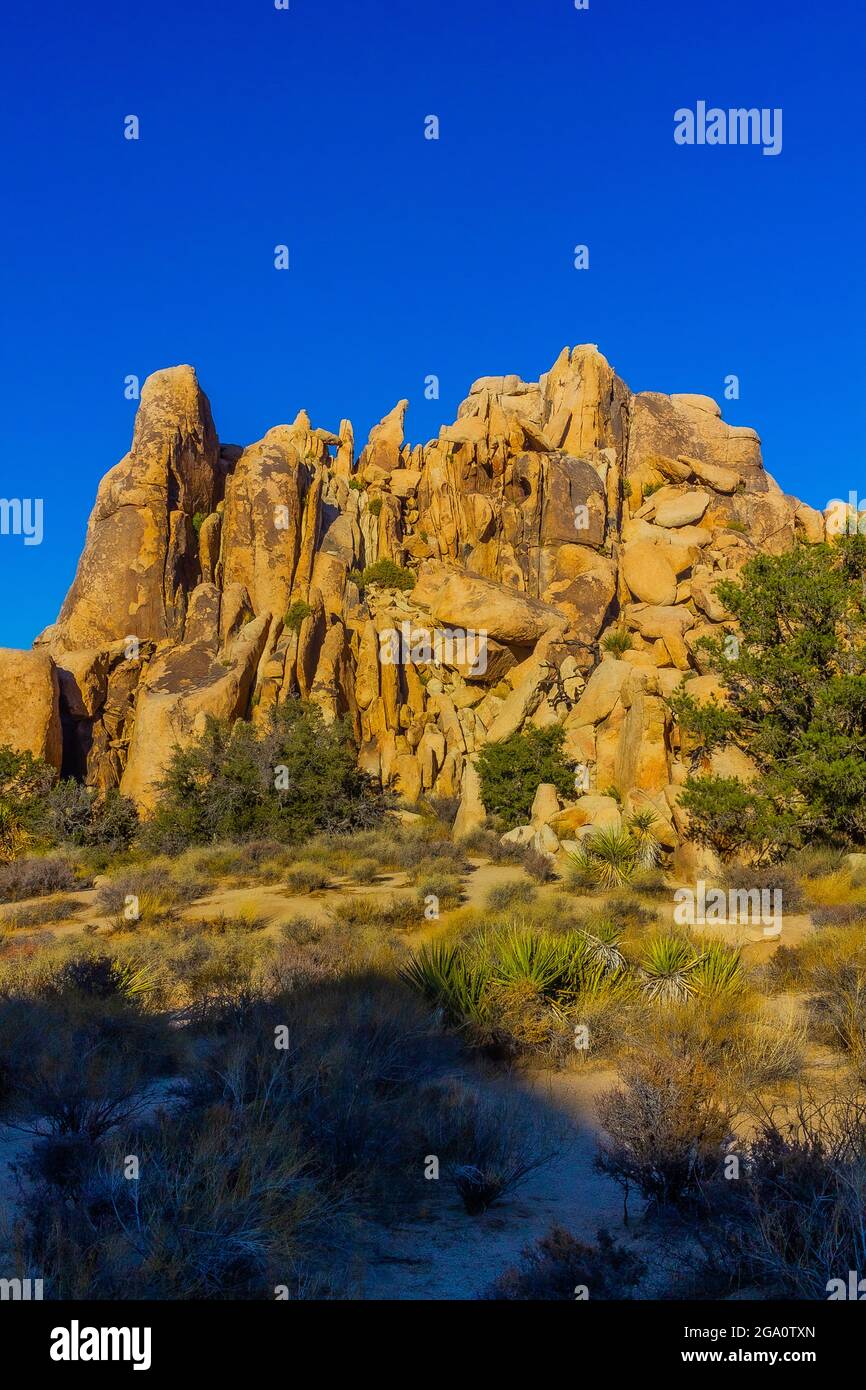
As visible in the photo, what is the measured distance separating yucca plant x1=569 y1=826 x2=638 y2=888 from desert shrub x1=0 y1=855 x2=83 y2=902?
1081cm

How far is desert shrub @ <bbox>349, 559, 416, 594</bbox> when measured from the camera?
41406mm

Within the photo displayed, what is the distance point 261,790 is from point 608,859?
37.9ft

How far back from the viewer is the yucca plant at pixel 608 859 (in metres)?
17.2

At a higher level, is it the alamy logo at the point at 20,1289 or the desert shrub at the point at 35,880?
the desert shrub at the point at 35,880

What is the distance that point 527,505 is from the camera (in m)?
44.6

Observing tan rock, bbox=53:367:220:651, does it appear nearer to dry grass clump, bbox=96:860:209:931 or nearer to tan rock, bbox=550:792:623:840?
dry grass clump, bbox=96:860:209:931

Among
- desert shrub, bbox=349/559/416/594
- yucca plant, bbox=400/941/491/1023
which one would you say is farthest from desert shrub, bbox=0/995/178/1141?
desert shrub, bbox=349/559/416/594

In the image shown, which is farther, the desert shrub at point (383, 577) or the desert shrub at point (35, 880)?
the desert shrub at point (383, 577)

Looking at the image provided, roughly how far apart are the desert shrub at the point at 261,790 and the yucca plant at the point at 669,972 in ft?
52.2

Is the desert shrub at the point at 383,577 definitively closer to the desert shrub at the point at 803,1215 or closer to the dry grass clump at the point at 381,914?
the dry grass clump at the point at 381,914

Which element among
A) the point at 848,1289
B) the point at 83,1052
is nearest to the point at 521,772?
the point at 83,1052

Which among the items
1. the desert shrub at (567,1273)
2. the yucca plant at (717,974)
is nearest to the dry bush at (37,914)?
the yucca plant at (717,974)
